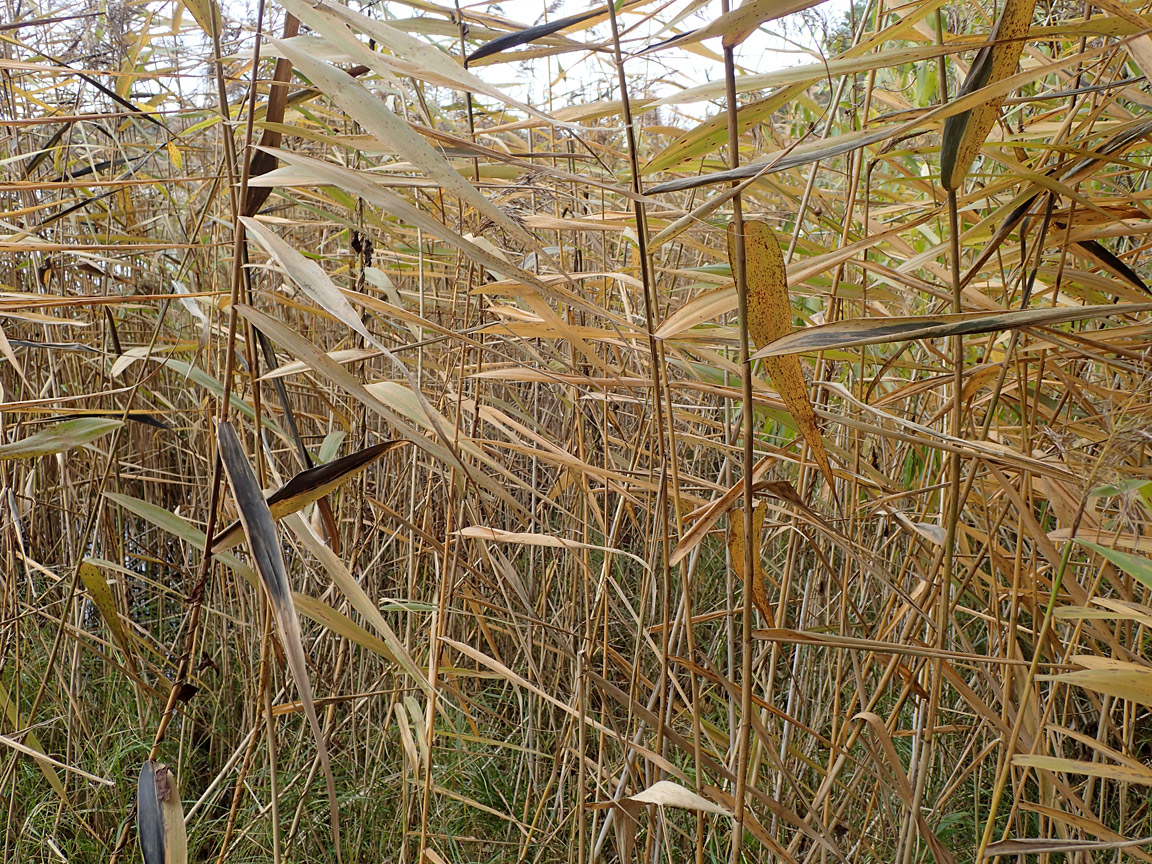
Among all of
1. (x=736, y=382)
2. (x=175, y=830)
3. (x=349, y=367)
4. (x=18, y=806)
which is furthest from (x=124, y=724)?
(x=736, y=382)

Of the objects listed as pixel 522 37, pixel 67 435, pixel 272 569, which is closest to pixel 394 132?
pixel 522 37

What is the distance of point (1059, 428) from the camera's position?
79cm

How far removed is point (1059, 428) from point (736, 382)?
0.30 meters

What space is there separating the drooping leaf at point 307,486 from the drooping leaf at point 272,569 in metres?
0.03

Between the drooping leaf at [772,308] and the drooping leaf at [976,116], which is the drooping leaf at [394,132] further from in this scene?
the drooping leaf at [976,116]

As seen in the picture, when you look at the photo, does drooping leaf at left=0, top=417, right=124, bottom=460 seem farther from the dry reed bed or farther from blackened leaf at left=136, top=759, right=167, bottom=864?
blackened leaf at left=136, top=759, right=167, bottom=864

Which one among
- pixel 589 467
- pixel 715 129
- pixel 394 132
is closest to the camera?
pixel 394 132

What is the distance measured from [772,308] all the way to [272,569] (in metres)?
0.28

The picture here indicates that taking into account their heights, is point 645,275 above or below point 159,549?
above

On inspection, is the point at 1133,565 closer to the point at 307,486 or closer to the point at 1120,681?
the point at 1120,681

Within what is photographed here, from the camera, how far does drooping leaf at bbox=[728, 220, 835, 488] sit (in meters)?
0.42

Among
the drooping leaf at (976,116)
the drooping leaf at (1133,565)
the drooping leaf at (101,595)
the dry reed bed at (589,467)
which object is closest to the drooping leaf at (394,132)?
the dry reed bed at (589,467)

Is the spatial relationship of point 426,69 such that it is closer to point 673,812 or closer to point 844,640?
point 844,640

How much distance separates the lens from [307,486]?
50 centimetres
